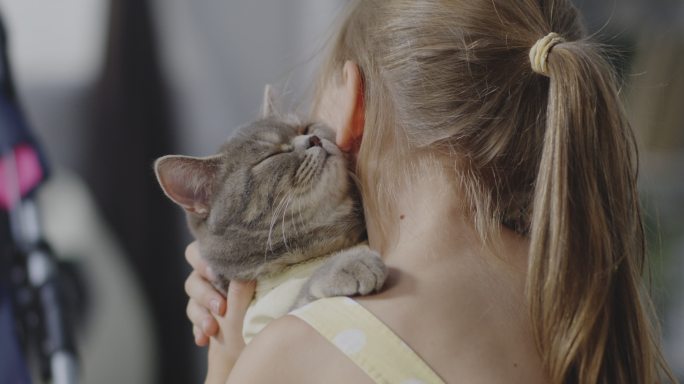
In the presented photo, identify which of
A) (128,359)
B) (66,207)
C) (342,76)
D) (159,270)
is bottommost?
(128,359)

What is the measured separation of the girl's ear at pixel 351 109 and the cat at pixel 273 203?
0.15 feet

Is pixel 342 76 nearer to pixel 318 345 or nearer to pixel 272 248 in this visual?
pixel 272 248

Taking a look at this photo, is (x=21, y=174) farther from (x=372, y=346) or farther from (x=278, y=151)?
(x=372, y=346)

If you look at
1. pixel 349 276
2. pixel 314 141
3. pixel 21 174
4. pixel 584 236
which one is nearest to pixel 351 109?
pixel 314 141

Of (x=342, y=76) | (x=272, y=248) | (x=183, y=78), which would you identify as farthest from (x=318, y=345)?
(x=183, y=78)

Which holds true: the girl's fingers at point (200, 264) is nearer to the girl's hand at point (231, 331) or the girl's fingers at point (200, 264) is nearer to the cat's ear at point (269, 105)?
the girl's hand at point (231, 331)

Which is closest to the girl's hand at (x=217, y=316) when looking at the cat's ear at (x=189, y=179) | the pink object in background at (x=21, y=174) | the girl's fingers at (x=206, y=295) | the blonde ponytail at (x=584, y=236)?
the girl's fingers at (x=206, y=295)

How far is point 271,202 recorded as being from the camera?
43.0 inches

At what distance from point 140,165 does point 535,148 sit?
4.47ft

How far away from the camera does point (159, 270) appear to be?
202cm

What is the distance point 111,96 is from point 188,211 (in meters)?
0.88

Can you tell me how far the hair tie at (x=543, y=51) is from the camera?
2.72 feet

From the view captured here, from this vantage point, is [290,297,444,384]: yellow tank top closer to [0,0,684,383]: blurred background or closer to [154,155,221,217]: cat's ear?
[154,155,221,217]: cat's ear

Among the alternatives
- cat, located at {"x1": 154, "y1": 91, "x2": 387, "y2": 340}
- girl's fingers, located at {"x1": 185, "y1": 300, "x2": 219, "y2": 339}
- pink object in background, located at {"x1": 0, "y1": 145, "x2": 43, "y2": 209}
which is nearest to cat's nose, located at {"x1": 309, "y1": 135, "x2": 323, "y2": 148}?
cat, located at {"x1": 154, "y1": 91, "x2": 387, "y2": 340}
